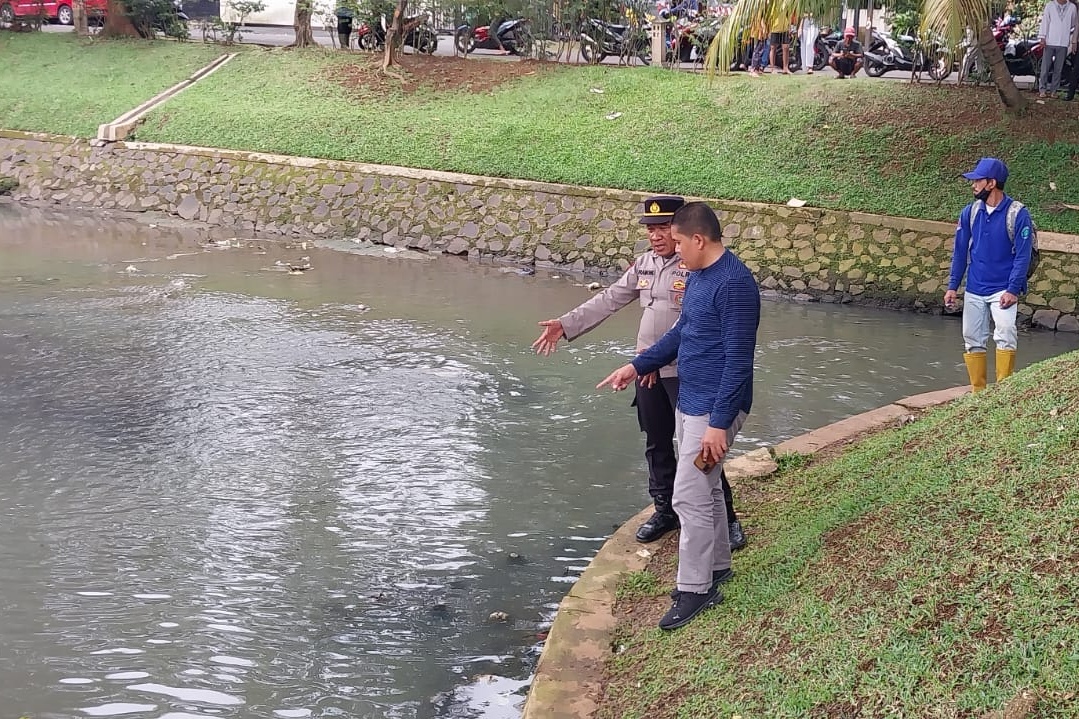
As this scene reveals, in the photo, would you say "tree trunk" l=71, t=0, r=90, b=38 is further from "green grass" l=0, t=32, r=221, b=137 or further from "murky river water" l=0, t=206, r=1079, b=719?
"murky river water" l=0, t=206, r=1079, b=719

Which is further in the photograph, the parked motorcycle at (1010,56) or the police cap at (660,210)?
the parked motorcycle at (1010,56)

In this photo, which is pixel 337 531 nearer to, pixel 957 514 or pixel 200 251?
pixel 957 514

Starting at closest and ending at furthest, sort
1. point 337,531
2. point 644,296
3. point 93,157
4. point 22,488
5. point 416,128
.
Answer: point 644,296, point 337,531, point 22,488, point 416,128, point 93,157

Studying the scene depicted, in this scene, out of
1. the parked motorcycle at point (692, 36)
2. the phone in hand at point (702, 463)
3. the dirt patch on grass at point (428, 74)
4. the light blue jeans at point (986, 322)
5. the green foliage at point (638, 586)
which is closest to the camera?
the phone in hand at point (702, 463)

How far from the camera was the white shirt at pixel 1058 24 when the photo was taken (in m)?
15.9

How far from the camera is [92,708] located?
4605 millimetres

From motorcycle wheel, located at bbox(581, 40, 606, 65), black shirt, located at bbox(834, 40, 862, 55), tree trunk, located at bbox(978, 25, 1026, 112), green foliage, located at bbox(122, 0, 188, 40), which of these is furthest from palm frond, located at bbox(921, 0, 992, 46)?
green foliage, located at bbox(122, 0, 188, 40)

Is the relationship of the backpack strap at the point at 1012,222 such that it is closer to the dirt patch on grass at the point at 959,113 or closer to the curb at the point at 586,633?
the curb at the point at 586,633

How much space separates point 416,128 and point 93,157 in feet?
18.5

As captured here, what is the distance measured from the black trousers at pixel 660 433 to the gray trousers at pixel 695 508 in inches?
34.3

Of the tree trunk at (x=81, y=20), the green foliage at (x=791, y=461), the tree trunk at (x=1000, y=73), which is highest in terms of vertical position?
the tree trunk at (x=81, y=20)

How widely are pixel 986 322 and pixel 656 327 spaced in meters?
3.20

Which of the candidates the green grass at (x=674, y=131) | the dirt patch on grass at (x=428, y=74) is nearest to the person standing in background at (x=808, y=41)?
the green grass at (x=674, y=131)

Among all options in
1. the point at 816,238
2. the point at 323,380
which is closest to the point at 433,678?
the point at 323,380
